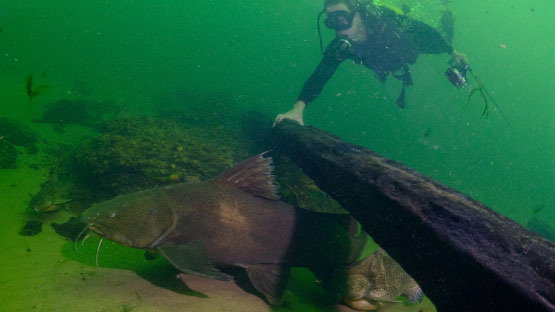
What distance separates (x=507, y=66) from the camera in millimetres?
153750

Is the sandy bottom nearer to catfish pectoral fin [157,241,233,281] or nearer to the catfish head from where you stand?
catfish pectoral fin [157,241,233,281]

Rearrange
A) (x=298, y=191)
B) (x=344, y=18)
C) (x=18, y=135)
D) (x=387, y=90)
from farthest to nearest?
(x=387, y=90), (x=344, y=18), (x=18, y=135), (x=298, y=191)

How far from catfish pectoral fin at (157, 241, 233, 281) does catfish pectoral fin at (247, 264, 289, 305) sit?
697 millimetres

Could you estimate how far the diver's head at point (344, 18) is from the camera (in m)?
8.88

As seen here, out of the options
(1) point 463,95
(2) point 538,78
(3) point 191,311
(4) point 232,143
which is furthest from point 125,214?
(2) point 538,78

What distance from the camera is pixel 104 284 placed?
2.41 metres

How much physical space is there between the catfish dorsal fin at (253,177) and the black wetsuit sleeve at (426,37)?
30.0 feet

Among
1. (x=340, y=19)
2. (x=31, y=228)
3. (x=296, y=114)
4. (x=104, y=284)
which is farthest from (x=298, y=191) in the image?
(x=340, y=19)

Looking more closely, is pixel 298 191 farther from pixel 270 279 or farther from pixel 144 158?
pixel 144 158

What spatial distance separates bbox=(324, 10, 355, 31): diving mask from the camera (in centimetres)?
886

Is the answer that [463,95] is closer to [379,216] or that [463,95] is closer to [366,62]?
[366,62]

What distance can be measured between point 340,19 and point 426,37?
3159mm

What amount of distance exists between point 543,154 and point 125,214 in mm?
138757

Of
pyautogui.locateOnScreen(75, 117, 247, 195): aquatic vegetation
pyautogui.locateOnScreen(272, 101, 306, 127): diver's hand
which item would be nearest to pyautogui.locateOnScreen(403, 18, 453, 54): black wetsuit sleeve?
pyautogui.locateOnScreen(272, 101, 306, 127): diver's hand
